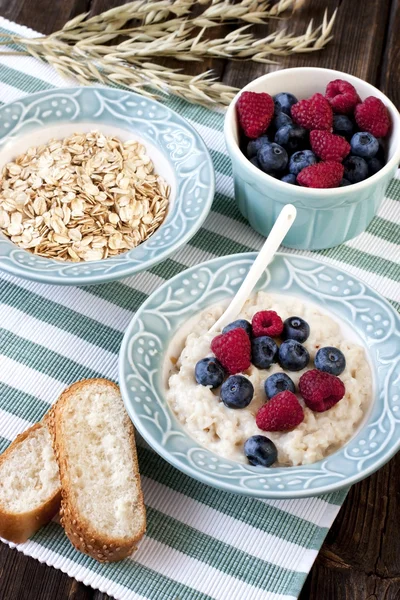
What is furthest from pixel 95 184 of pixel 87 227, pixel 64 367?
pixel 64 367

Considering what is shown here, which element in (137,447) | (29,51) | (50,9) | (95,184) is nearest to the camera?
(137,447)

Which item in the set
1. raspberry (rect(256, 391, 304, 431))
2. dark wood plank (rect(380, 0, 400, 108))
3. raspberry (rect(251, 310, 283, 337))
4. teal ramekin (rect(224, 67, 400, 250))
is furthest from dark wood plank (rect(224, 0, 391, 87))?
raspberry (rect(256, 391, 304, 431))

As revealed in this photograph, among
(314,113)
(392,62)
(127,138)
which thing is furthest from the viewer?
(392,62)

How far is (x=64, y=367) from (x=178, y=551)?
0.47 metres

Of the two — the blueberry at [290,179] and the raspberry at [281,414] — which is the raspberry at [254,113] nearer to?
the blueberry at [290,179]

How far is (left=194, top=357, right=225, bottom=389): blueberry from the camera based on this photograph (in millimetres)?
1512

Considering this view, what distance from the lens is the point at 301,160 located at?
1736 millimetres

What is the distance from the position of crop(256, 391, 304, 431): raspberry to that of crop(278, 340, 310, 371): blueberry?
101 mm

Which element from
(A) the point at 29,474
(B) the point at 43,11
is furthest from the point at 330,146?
(B) the point at 43,11

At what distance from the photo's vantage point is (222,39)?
2357 millimetres

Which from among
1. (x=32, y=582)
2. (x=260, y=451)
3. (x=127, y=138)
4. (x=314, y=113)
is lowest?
(x=32, y=582)

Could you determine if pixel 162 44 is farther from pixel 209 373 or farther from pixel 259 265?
pixel 209 373

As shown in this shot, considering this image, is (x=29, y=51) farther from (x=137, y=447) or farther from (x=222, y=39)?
(x=137, y=447)

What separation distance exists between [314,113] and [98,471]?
90 cm
